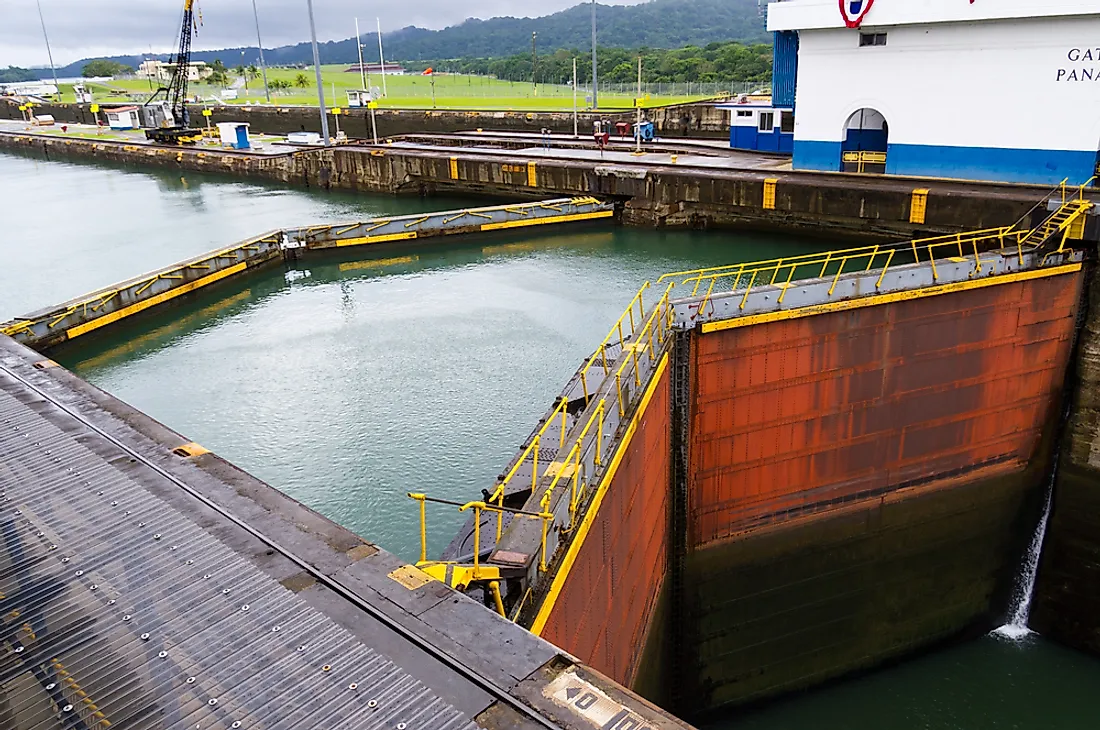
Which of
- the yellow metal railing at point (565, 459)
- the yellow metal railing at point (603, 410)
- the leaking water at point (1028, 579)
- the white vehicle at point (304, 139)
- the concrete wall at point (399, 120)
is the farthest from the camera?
the concrete wall at point (399, 120)

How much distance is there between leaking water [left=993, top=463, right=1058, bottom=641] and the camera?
13.6 m

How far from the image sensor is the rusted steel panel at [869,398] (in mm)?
11117

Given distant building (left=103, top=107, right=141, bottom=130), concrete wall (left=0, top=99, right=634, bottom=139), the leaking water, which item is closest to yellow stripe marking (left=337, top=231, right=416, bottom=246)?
the leaking water

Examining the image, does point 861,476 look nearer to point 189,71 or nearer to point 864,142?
point 864,142

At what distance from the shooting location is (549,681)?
4488mm

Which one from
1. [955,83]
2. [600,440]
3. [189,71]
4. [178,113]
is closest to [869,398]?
[600,440]

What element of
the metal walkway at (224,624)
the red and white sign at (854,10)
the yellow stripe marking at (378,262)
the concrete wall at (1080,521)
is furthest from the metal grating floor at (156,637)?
the red and white sign at (854,10)

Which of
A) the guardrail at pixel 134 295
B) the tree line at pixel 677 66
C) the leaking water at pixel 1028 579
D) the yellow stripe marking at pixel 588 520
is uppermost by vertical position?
the tree line at pixel 677 66

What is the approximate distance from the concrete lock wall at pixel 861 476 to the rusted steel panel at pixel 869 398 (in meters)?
0.02

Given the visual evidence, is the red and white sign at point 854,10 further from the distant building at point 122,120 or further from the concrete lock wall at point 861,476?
the distant building at point 122,120

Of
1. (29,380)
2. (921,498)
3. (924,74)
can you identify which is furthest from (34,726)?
(924,74)

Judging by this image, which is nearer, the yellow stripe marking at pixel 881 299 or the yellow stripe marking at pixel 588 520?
the yellow stripe marking at pixel 588 520

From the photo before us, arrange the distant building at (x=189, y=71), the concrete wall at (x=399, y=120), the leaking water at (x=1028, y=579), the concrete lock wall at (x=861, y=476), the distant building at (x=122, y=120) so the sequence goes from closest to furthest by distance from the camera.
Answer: the concrete lock wall at (x=861, y=476)
the leaking water at (x=1028, y=579)
the concrete wall at (x=399, y=120)
the distant building at (x=122, y=120)
the distant building at (x=189, y=71)

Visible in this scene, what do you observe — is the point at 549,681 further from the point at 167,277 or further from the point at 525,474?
the point at 167,277
